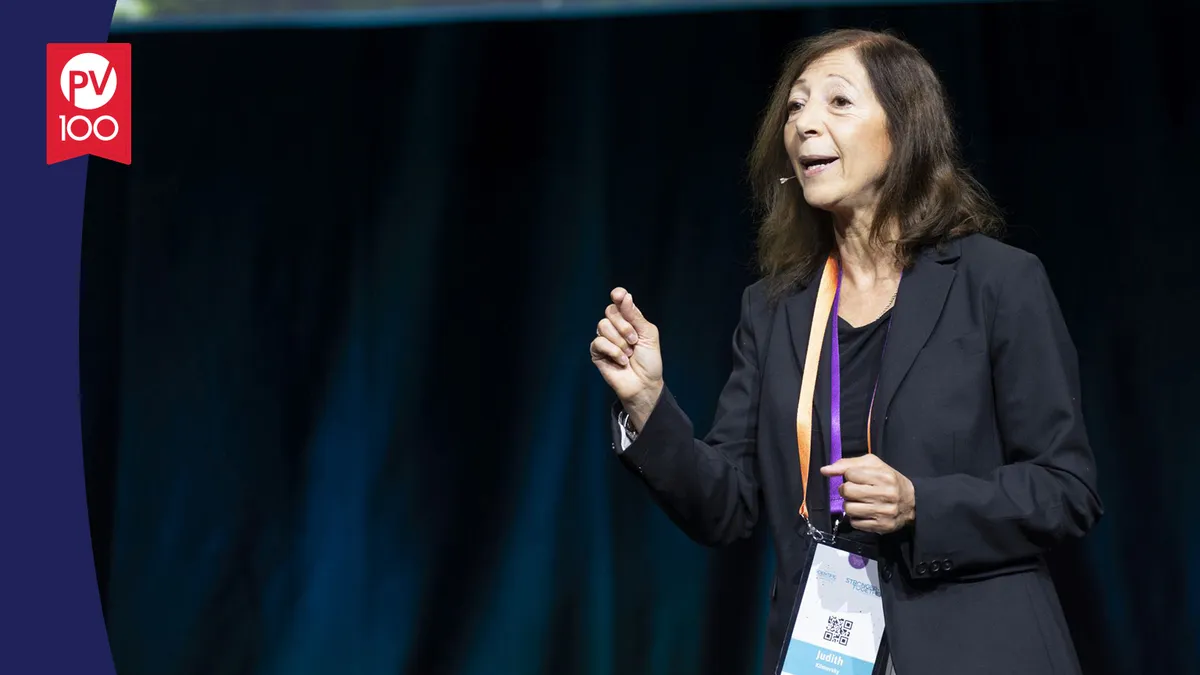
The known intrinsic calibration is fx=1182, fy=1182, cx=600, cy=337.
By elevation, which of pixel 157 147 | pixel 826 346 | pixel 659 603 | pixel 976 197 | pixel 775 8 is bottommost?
pixel 659 603

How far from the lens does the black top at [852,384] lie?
160 centimetres

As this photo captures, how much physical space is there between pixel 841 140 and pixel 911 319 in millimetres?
294

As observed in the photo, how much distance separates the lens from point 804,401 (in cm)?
162

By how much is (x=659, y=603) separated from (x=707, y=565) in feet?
0.52

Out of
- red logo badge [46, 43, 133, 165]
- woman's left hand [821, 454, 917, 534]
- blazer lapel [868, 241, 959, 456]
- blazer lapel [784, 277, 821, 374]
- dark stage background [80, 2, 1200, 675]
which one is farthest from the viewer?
dark stage background [80, 2, 1200, 675]

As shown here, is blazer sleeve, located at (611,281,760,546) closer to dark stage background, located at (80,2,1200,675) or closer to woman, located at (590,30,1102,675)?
woman, located at (590,30,1102,675)

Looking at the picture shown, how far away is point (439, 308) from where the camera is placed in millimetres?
3217

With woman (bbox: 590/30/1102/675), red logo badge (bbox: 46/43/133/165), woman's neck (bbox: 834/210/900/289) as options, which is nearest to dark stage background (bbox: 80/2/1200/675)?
red logo badge (bbox: 46/43/133/165)

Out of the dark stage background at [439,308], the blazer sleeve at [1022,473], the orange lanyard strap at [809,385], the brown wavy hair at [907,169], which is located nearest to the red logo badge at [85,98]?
the dark stage background at [439,308]

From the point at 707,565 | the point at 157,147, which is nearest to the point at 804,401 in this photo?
the point at 707,565

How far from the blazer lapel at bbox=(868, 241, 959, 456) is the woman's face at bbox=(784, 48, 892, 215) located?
0.49ft

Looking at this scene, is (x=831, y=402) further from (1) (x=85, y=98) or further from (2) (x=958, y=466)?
(1) (x=85, y=98)

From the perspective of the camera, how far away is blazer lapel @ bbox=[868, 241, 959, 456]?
5.06 feet

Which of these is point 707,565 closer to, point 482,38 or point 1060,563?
point 1060,563
